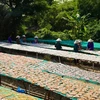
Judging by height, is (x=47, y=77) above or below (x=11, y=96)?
above

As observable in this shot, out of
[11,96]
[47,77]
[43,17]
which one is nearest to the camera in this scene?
Answer: [11,96]

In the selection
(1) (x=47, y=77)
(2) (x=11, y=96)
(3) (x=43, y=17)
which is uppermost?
(3) (x=43, y=17)

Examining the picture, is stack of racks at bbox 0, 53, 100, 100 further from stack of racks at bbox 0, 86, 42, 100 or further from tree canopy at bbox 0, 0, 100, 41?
tree canopy at bbox 0, 0, 100, 41

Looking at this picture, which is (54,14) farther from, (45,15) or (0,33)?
(0,33)

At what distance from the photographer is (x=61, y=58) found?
14.9m

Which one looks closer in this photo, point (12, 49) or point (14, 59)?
point (14, 59)

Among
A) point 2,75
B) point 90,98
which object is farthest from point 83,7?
point 90,98

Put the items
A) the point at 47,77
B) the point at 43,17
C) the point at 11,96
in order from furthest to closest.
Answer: the point at 43,17 < the point at 47,77 < the point at 11,96

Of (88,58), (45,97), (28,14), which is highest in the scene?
(28,14)

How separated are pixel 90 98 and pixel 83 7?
14.7 metres

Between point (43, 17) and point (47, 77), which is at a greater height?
point (43, 17)

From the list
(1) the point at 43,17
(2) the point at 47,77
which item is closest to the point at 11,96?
(2) the point at 47,77

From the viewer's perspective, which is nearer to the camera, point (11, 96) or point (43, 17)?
point (11, 96)

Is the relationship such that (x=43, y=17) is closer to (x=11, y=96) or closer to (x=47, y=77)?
(x=47, y=77)
